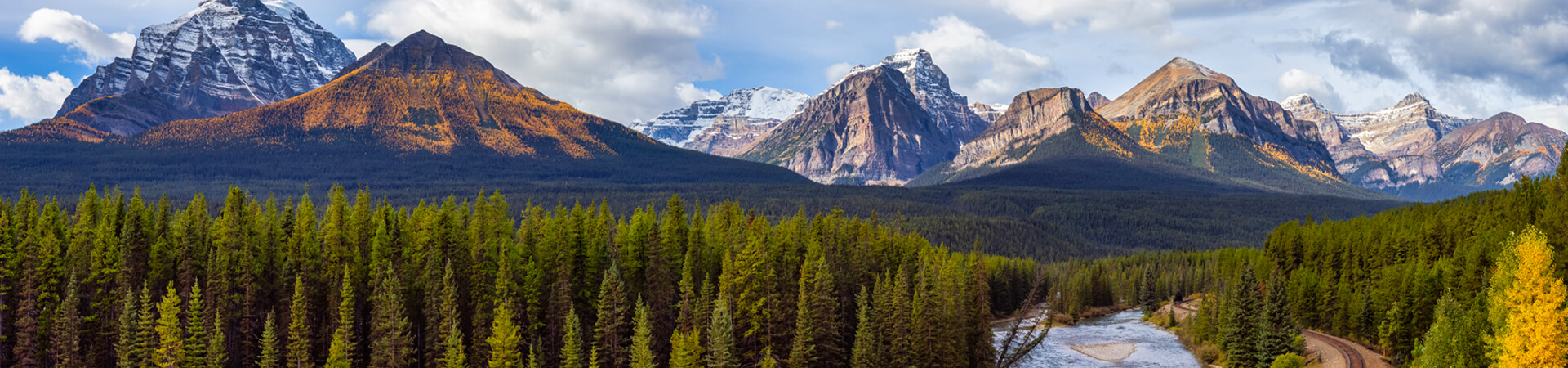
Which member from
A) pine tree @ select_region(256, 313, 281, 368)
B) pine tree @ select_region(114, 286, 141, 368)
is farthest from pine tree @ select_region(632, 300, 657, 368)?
pine tree @ select_region(114, 286, 141, 368)

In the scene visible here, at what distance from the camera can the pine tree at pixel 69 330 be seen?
6203 centimetres

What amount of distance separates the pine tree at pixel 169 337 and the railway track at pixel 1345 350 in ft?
297

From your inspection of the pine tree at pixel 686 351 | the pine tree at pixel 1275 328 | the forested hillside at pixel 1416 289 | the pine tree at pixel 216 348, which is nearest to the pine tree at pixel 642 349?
the pine tree at pixel 686 351

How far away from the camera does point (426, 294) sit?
6894 centimetres

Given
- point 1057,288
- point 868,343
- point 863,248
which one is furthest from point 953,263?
point 1057,288

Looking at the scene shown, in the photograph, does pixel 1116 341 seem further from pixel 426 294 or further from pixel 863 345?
pixel 426 294

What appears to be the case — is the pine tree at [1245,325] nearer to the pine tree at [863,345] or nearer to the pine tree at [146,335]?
the pine tree at [863,345]

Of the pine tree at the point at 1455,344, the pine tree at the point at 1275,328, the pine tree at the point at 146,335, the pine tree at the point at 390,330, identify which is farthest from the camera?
the pine tree at the point at 1275,328

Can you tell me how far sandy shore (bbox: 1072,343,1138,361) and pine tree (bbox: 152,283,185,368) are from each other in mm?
88811

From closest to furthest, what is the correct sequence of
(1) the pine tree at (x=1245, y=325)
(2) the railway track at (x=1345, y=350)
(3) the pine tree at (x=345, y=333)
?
(3) the pine tree at (x=345, y=333) → (2) the railway track at (x=1345, y=350) → (1) the pine tree at (x=1245, y=325)

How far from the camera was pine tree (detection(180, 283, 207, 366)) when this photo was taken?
6331 centimetres

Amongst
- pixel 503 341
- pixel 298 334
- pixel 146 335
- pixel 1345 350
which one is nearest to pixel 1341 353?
pixel 1345 350

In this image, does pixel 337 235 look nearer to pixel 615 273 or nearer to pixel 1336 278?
pixel 615 273

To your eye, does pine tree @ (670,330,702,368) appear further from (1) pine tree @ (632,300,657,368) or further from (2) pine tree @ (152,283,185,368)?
(2) pine tree @ (152,283,185,368)
